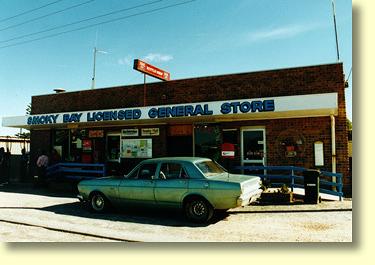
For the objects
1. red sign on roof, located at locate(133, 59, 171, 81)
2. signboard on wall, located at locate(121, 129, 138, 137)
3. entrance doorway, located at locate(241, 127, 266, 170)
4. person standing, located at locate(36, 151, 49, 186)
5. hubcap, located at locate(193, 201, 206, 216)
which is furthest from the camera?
signboard on wall, located at locate(121, 129, 138, 137)

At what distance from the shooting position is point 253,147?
1368 cm

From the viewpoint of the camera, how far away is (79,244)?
21.3 ft

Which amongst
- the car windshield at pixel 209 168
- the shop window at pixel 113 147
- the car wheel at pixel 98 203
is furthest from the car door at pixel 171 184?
the shop window at pixel 113 147

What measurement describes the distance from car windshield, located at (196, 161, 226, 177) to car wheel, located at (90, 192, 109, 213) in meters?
2.92

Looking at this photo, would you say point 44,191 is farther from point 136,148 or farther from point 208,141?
point 208,141

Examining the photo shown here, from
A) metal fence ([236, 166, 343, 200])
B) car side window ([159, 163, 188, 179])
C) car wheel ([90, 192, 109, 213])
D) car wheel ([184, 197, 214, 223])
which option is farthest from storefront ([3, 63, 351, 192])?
car wheel ([90, 192, 109, 213])

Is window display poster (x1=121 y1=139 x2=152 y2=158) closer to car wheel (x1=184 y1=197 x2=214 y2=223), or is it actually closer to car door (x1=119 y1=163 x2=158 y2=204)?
car door (x1=119 y1=163 x2=158 y2=204)

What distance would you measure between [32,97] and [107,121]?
7.24 m

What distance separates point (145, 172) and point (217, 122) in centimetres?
600

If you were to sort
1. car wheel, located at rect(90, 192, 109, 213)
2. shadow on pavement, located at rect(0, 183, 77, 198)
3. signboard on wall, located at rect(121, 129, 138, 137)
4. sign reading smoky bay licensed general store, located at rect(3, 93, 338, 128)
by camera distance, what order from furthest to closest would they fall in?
1. signboard on wall, located at rect(121, 129, 138, 137)
2. shadow on pavement, located at rect(0, 183, 77, 198)
3. sign reading smoky bay licensed general store, located at rect(3, 93, 338, 128)
4. car wheel, located at rect(90, 192, 109, 213)

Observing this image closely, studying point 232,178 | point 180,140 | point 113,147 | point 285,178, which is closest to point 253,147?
point 285,178

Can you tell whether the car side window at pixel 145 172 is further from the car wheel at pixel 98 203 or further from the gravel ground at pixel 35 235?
the gravel ground at pixel 35 235

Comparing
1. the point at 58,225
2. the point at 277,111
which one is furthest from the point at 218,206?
the point at 277,111

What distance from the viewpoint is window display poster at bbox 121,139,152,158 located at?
619 inches
